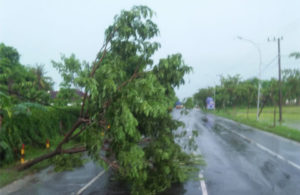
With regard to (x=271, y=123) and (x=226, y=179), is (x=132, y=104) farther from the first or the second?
(x=271, y=123)

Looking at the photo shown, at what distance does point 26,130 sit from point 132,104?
7.75 m

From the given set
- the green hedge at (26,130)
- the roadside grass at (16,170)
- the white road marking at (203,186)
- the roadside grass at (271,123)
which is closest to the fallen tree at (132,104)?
the white road marking at (203,186)

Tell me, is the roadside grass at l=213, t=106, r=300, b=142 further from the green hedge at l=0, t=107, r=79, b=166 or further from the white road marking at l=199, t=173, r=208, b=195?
the green hedge at l=0, t=107, r=79, b=166

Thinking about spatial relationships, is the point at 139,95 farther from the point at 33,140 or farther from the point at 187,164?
the point at 33,140

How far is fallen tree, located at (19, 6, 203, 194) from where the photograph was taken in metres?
5.90

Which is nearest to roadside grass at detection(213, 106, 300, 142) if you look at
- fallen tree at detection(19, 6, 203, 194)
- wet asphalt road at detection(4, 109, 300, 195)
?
wet asphalt road at detection(4, 109, 300, 195)

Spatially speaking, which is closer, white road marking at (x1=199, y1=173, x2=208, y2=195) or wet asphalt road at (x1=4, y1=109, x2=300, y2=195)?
white road marking at (x1=199, y1=173, x2=208, y2=195)

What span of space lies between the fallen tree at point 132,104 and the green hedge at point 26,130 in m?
3.10

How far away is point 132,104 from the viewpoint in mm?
5844

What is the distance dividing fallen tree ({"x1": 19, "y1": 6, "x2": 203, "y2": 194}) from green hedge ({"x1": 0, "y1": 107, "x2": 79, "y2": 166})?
10.2 feet

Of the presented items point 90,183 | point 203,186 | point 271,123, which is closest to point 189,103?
point 203,186

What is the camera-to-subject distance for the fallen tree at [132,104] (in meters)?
5.90

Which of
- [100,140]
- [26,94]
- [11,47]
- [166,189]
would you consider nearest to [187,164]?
[166,189]

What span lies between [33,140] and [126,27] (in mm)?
8011
